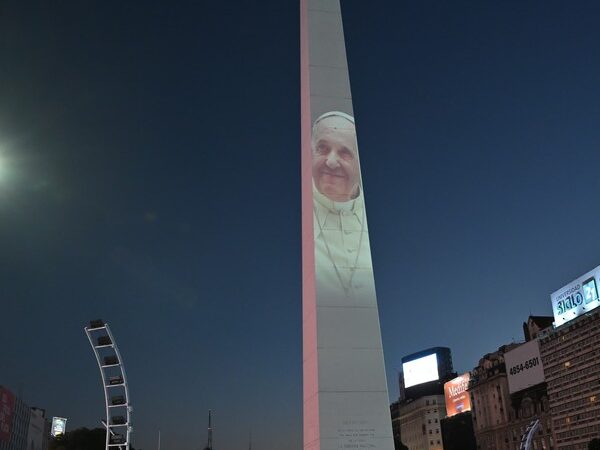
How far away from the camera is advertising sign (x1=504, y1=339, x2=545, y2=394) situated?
76.9m

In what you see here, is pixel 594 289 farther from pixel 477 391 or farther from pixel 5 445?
pixel 5 445

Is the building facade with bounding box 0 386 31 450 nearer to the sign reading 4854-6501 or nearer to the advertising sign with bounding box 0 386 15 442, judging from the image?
the advertising sign with bounding box 0 386 15 442

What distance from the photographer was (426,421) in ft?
369

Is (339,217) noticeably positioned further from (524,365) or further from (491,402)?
(491,402)

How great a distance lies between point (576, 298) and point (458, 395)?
3466 centimetres

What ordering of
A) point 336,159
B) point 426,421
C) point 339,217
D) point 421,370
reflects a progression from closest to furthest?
point 339,217 → point 336,159 → point 421,370 → point 426,421

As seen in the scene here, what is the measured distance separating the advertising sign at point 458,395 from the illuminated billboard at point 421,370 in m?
3.68

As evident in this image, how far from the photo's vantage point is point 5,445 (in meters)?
75.8

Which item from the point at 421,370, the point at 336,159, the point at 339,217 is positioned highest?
the point at 421,370

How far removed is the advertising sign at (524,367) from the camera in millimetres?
76875

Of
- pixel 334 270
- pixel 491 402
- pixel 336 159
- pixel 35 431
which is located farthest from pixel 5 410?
pixel 334 270

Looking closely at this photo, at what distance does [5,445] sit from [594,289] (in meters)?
65.4

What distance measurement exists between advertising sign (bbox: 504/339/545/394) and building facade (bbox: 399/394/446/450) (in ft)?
103

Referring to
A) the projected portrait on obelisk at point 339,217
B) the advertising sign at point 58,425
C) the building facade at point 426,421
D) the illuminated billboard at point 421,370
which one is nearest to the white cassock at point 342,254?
the projected portrait on obelisk at point 339,217
